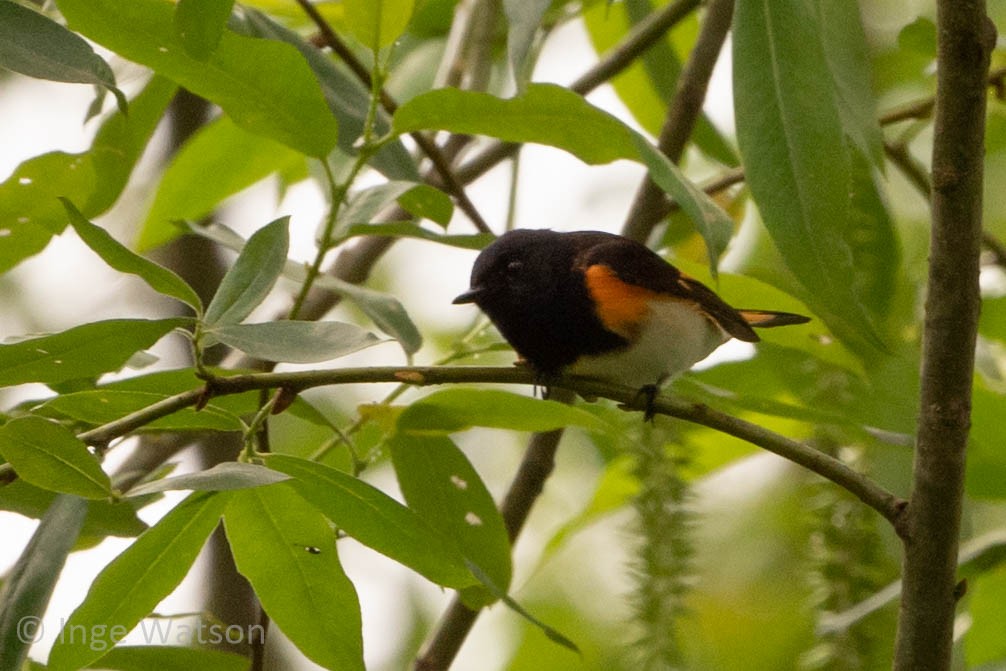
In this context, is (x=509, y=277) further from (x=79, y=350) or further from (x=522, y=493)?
(x=79, y=350)

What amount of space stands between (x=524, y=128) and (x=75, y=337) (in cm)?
65

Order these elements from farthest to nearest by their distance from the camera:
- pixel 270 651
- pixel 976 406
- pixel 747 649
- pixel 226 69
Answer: pixel 747 649 < pixel 270 651 < pixel 976 406 < pixel 226 69

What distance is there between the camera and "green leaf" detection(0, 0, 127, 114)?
1.29 m

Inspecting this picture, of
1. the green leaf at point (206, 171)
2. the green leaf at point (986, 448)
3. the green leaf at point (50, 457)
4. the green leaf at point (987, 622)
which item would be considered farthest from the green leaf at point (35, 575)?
the green leaf at point (987, 622)

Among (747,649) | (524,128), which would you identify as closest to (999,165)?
(747,649)

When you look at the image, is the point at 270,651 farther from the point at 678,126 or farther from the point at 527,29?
the point at 527,29

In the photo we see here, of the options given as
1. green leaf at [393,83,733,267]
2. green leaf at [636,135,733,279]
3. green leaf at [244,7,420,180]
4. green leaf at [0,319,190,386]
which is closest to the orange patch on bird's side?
green leaf at [244,7,420,180]

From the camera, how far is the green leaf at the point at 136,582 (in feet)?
4.36

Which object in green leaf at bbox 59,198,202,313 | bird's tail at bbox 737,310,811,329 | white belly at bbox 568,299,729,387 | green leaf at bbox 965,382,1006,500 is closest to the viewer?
green leaf at bbox 59,198,202,313

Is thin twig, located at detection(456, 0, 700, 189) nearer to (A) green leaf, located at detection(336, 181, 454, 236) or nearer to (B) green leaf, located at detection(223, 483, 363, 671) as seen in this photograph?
(A) green leaf, located at detection(336, 181, 454, 236)

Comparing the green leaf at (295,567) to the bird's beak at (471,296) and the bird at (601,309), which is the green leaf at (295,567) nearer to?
the bird at (601,309)

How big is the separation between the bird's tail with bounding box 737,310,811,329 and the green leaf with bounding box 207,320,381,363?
0.99 m

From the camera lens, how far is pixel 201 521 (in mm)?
1365

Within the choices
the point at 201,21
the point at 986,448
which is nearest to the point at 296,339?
the point at 201,21
